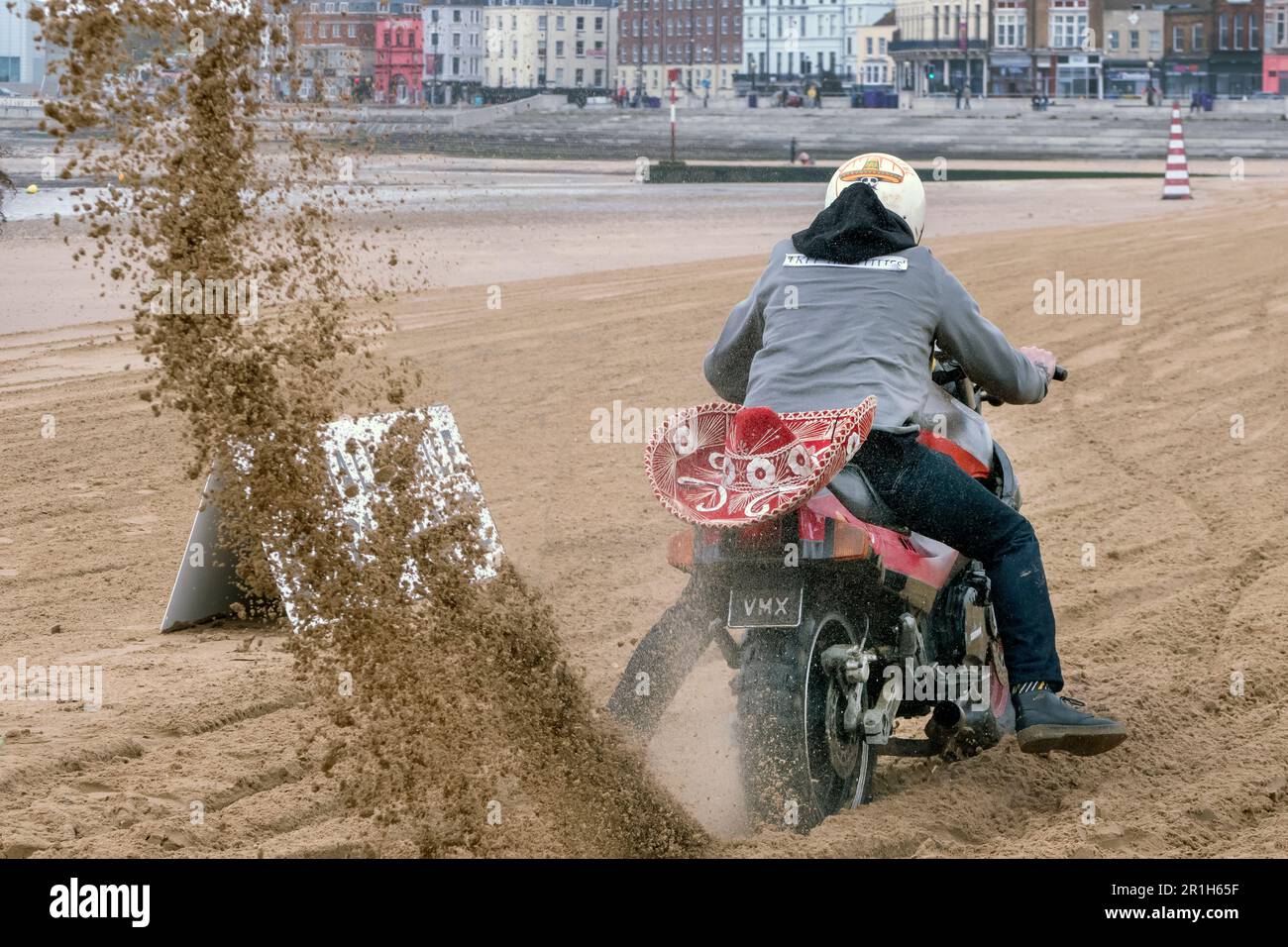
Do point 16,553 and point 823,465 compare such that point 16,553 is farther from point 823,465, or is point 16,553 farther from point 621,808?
point 823,465

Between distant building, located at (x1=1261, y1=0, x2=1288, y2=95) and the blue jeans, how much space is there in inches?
4332

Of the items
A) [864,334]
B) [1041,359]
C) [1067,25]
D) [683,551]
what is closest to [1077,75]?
[1067,25]

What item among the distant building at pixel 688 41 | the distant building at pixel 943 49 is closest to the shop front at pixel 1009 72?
the distant building at pixel 943 49

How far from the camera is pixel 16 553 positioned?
27.0 feet

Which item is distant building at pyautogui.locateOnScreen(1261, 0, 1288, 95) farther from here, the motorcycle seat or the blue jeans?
the motorcycle seat

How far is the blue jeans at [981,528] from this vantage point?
4.72 m

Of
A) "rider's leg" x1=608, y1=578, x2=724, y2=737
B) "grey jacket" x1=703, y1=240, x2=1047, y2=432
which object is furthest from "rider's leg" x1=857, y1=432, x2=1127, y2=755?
"rider's leg" x1=608, y1=578, x2=724, y2=737

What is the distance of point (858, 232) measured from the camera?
4.86 meters

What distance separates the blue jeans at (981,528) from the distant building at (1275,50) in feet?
361

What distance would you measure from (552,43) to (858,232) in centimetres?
15080

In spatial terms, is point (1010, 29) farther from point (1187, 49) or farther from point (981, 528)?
point (981, 528)

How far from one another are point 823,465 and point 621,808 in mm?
1105

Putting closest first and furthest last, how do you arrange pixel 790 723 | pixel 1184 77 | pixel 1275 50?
pixel 790 723 → pixel 1275 50 → pixel 1184 77

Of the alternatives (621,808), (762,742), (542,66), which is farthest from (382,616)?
(542,66)
